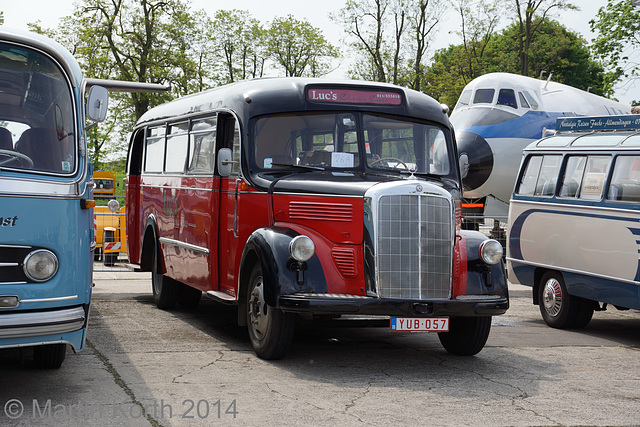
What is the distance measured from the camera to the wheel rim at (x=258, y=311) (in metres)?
8.48

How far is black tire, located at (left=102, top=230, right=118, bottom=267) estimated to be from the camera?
749 inches

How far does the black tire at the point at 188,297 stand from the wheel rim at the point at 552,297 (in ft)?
15.6

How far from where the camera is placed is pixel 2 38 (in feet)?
22.3

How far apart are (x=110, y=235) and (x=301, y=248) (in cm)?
1337

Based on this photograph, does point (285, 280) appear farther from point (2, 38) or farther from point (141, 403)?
point (2, 38)

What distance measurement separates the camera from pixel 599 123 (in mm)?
11711

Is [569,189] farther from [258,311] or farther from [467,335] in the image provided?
[258,311]

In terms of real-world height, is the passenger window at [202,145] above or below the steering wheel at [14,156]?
above

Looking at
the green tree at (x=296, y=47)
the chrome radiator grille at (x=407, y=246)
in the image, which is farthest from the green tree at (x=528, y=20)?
the chrome radiator grille at (x=407, y=246)

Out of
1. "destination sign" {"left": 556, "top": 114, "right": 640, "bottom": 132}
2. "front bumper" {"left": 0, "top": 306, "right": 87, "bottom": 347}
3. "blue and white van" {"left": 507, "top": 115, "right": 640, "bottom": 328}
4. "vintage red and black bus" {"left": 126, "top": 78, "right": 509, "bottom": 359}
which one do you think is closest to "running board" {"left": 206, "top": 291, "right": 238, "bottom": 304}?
"vintage red and black bus" {"left": 126, "top": 78, "right": 509, "bottom": 359}

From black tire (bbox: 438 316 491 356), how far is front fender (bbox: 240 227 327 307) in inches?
69.4

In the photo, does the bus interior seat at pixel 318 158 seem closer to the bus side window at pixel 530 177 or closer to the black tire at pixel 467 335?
the black tire at pixel 467 335

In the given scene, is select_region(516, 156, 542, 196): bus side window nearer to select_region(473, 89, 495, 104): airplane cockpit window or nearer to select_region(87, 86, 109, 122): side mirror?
select_region(87, 86, 109, 122): side mirror

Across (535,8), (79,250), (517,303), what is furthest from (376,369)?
(535,8)
